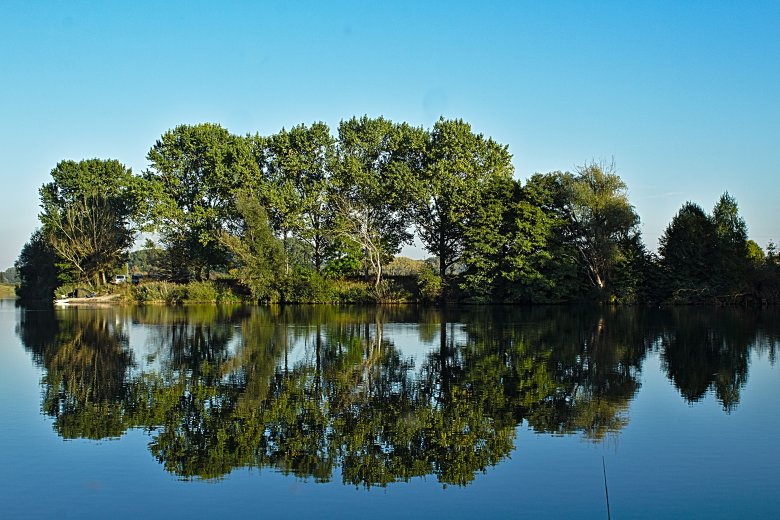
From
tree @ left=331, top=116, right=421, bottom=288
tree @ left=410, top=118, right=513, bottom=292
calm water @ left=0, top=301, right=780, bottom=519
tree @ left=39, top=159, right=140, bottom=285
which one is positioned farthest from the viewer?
tree @ left=39, top=159, right=140, bottom=285

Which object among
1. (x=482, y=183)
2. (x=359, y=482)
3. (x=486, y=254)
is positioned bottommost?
(x=359, y=482)

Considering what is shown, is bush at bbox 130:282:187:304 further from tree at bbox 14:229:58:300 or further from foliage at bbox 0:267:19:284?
foliage at bbox 0:267:19:284

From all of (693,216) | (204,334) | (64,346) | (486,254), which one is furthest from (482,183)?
(64,346)

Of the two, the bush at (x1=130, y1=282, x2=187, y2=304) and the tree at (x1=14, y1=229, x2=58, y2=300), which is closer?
the bush at (x1=130, y1=282, x2=187, y2=304)

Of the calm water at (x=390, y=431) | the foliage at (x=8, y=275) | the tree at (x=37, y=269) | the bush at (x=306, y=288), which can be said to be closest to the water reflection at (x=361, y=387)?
the calm water at (x=390, y=431)

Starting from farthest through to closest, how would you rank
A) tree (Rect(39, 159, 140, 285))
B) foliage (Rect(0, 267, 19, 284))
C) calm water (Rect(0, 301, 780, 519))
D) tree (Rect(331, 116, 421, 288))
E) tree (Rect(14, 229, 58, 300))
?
foliage (Rect(0, 267, 19, 284))
tree (Rect(14, 229, 58, 300))
tree (Rect(39, 159, 140, 285))
tree (Rect(331, 116, 421, 288))
calm water (Rect(0, 301, 780, 519))

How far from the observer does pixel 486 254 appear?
57281 mm

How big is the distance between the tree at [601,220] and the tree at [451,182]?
6717 millimetres

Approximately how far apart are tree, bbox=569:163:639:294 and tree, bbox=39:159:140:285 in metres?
37.2

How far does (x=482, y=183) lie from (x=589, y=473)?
4970 cm

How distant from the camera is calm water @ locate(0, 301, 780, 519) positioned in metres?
9.17

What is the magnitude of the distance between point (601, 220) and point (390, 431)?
47.0 metres

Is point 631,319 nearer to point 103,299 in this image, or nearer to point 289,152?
point 289,152

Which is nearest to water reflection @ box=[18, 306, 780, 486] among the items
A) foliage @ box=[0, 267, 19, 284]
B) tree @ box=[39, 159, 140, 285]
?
tree @ box=[39, 159, 140, 285]
